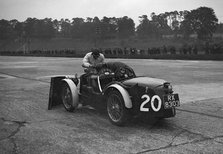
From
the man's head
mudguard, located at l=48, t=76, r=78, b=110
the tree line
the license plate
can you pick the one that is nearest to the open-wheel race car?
the license plate

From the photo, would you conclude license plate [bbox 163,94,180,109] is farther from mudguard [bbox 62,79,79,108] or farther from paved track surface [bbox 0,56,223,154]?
mudguard [bbox 62,79,79,108]

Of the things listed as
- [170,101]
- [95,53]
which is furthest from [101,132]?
[95,53]

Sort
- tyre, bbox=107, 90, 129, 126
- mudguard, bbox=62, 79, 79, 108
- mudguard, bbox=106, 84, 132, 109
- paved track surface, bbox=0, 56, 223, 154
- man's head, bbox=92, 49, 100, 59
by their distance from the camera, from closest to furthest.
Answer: paved track surface, bbox=0, 56, 223, 154 → mudguard, bbox=106, 84, 132, 109 → tyre, bbox=107, 90, 129, 126 → mudguard, bbox=62, 79, 79, 108 → man's head, bbox=92, 49, 100, 59

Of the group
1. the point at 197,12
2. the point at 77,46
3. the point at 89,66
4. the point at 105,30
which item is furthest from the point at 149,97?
the point at 105,30

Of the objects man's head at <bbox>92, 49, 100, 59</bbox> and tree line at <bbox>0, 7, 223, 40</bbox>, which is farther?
tree line at <bbox>0, 7, 223, 40</bbox>

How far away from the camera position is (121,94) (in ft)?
19.1

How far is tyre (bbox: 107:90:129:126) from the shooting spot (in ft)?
19.0

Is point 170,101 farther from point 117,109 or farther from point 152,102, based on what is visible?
point 117,109

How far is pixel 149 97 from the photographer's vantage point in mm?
5578

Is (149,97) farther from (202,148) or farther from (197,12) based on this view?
(197,12)

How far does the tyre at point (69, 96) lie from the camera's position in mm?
7281

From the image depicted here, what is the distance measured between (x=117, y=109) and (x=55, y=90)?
2.48 meters

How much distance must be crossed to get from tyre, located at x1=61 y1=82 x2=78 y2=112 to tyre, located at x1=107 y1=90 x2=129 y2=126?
130cm

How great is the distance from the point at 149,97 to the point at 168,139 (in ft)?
2.75
